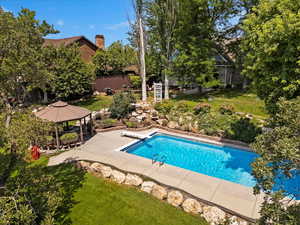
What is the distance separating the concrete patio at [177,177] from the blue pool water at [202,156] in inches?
48.5

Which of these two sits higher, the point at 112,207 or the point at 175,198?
the point at 175,198

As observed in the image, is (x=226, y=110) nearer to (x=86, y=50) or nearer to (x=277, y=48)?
(x=277, y=48)

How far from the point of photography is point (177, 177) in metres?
8.41

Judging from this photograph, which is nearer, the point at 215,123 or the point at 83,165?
the point at 83,165

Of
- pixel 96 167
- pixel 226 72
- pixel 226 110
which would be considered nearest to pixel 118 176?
pixel 96 167

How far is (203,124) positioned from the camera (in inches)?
555

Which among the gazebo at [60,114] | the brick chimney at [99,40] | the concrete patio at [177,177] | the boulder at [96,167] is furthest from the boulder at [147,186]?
the brick chimney at [99,40]

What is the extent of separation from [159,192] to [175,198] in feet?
2.23

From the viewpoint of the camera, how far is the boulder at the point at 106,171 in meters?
8.50

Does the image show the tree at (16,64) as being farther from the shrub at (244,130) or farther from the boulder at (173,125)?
the shrub at (244,130)

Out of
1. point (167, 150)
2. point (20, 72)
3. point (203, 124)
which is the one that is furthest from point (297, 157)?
point (203, 124)

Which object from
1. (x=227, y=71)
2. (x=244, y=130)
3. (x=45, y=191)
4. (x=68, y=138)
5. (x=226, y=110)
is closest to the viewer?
(x=45, y=191)

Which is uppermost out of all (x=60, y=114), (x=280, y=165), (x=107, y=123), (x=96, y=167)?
(x=280, y=165)

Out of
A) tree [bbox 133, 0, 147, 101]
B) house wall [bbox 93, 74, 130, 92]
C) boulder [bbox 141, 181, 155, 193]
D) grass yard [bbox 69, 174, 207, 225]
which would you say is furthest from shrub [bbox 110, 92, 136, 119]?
house wall [bbox 93, 74, 130, 92]
